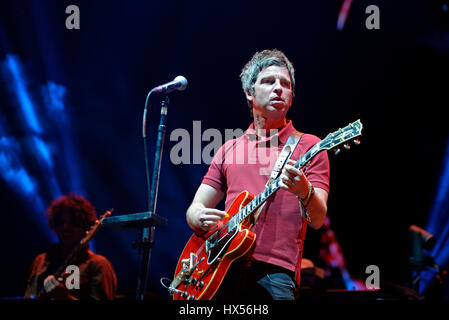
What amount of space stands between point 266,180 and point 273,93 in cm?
71

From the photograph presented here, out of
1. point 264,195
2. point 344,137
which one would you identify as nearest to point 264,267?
point 264,195

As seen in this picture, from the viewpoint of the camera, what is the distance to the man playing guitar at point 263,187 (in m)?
2.51

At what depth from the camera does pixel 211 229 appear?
284cm

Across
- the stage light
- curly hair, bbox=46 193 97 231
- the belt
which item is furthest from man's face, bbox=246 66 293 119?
the stage light

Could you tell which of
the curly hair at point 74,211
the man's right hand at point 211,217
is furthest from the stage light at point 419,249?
the curly hair at point 74,211

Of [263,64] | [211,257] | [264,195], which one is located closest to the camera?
[264,195]

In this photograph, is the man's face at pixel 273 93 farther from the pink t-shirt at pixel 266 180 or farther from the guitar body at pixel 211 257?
the guitar body at pixel 211 257

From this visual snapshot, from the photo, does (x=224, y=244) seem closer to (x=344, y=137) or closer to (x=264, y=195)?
(x=264, y=195)

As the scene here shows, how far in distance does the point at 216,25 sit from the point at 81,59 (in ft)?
6.38

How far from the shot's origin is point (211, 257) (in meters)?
2.79

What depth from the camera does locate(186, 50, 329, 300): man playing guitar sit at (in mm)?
2512

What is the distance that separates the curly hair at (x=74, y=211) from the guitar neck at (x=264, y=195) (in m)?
3.36
